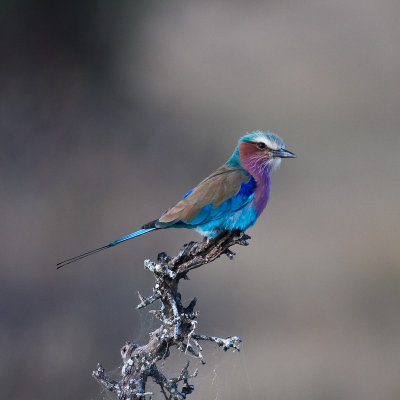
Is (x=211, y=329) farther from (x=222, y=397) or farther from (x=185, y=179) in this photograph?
(x=185, y=179)

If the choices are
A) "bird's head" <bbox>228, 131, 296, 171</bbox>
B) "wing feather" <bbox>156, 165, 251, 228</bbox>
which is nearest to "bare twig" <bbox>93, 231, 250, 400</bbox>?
"wing feather" <bbox>156, 165, 251, 228</bbox>

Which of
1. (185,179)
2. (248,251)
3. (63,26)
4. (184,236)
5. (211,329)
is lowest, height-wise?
(211,329)

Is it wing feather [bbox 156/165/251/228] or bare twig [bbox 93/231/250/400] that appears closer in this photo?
bare twig [bbox 93/231/250/400]

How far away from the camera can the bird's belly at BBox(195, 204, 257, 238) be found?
2.62 m

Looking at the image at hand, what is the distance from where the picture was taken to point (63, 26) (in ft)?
22.3

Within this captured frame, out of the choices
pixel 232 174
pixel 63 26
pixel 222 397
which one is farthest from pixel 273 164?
pixel 63 26

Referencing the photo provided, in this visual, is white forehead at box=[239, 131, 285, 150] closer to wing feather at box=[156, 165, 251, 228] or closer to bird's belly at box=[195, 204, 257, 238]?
wing feather at box=[156, 165, 251, 228]

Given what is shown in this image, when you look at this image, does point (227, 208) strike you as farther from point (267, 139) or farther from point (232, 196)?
point (267, 139)

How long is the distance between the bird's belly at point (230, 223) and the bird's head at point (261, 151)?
0.80 feet

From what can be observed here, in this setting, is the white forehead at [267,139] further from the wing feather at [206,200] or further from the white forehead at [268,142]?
the wing feather at [206,200]

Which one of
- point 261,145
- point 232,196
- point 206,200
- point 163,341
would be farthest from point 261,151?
point 163,341

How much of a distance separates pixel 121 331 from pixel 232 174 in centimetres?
307

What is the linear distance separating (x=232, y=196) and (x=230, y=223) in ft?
0.37

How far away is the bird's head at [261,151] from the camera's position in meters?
2.85
